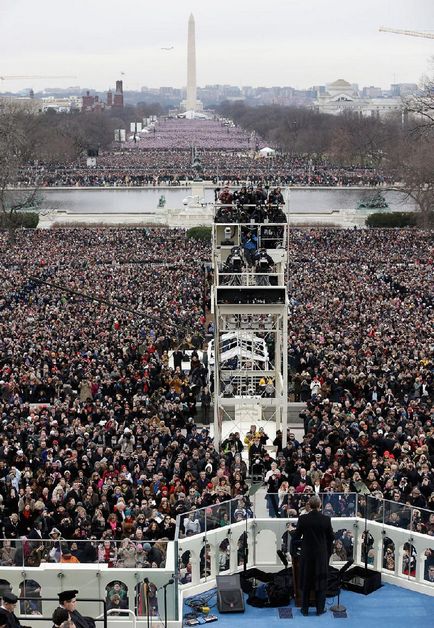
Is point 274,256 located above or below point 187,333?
above

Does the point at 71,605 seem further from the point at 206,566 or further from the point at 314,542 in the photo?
the point at 206,566

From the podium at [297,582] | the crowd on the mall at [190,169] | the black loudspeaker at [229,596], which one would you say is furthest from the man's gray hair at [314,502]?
the crowd on the mall at [190,169]

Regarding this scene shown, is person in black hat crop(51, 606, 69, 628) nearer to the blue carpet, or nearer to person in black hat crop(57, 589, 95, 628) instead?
person in black hat crop(57, 589, 95, 628)

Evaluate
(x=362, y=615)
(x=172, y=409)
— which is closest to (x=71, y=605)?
(x=362, y=615)

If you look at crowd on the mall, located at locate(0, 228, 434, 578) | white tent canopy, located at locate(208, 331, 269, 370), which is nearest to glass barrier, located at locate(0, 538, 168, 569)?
crowd on the mall, located at locate(0, 228, 434, 578)

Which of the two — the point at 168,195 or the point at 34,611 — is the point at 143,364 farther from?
the point at 168,195

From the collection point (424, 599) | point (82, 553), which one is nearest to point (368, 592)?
point (424, 599)
